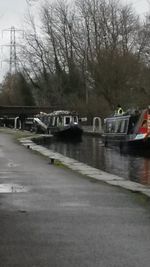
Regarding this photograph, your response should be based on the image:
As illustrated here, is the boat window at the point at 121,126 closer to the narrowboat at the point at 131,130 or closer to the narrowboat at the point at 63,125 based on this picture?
the narrowboat at the point at 131,130

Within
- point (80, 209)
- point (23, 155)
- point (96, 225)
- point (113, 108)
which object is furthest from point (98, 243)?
point (113, 108)

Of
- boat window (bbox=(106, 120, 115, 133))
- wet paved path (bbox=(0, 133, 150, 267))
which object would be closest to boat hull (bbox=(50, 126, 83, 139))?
boat window (bbox=(106, 120, 115, 133))

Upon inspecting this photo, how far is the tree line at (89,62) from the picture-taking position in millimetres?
70750

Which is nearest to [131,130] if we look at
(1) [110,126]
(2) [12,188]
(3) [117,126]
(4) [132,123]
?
(4) [132,123]

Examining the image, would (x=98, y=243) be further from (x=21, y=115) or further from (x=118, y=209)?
(x=21, y=115)

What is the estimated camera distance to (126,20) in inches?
3366

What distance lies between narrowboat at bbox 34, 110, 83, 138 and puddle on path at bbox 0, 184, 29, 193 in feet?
146

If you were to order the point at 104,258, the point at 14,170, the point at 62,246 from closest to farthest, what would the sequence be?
the point at 104,258 → the point at 62,246 → the point at 14,170

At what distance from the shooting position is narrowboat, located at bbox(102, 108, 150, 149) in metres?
39.2

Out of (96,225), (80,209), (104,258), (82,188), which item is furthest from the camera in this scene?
(82,188)

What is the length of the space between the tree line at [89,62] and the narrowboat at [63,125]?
23.6 feet

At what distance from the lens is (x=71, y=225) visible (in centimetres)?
936

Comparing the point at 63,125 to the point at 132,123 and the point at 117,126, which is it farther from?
the point at 132,123

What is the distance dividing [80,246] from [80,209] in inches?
116
